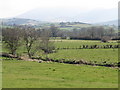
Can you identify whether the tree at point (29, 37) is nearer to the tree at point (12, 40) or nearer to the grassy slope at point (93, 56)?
the tree at point (12, 40)

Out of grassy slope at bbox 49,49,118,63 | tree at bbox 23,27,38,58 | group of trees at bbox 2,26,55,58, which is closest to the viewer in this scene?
grassy slope at bbox 49,49,118,63

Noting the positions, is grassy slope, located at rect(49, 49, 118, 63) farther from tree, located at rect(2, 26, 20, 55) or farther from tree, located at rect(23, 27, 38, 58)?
tree, located at rect(2, 26, 20, 55)

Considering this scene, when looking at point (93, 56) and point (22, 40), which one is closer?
point (22, 40)

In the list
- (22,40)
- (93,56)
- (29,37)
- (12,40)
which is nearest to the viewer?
(12,40)

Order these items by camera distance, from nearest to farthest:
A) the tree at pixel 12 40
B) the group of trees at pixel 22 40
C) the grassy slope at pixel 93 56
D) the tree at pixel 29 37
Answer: the grassy slope at pixel 93 56 → the tree at pixel 12 40 → the group of trees at pixel 22 40 → the tree at pixel 29 37

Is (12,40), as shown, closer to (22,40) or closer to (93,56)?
(22,40)

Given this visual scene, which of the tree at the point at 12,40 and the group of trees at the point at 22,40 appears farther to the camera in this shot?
the group of trees at the point at 22,40

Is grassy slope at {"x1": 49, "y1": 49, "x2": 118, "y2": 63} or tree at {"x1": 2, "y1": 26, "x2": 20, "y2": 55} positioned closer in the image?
grassy slope at {"x1": 49, "y1": 49, "x2": 118, "y2": 63}

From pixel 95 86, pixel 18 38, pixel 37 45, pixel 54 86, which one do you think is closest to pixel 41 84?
pixel 54 86

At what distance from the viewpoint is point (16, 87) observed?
20719 mm

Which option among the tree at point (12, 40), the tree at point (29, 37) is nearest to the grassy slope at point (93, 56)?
the tree at point (29, 37)

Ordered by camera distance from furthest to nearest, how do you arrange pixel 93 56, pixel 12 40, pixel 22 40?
pixel 93 56 < pixel 22 40 < pixel 12 40

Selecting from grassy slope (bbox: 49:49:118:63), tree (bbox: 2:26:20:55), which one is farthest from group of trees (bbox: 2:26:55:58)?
grassy slope (bbox: 49:49:118:63)

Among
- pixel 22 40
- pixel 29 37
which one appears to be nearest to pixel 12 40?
pixel 22 40
